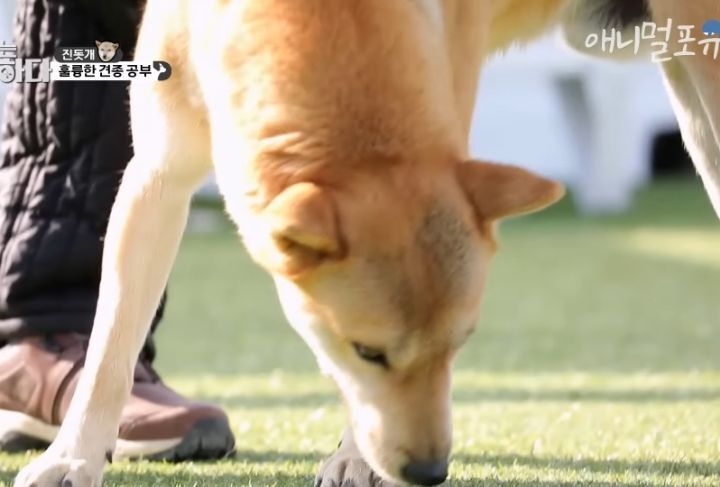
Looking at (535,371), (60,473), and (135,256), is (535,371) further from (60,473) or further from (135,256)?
(60,473)

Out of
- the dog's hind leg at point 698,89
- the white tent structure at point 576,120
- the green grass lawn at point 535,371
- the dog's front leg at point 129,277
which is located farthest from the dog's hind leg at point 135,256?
the white tent structure at point 576,120

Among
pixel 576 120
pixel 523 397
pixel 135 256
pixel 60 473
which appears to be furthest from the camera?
pixel 576 120

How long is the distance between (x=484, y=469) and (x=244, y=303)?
2.41 meters

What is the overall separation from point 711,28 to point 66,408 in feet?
3.68

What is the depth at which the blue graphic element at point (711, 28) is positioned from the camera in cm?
193

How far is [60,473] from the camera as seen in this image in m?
1.77

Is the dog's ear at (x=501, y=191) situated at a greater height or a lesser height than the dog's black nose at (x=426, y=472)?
greater

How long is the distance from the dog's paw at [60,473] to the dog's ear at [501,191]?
0.62 meters

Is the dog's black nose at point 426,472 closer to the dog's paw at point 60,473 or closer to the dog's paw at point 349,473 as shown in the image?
the dog's paw at point 349,473

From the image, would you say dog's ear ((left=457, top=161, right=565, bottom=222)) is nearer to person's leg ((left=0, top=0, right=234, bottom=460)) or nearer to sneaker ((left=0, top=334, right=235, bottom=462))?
sneaker ((left=0, top=334, right=235, bottom=462))

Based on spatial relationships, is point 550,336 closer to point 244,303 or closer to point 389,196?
point 244,303

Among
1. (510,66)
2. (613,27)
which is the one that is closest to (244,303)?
(613,27)

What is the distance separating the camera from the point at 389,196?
1531mm

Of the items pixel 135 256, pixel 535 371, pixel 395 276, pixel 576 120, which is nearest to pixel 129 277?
pixel 135 256
